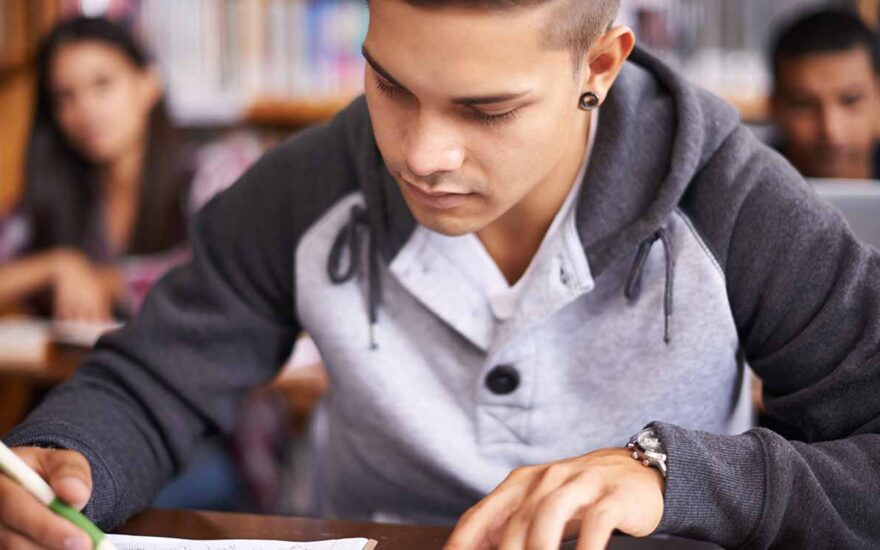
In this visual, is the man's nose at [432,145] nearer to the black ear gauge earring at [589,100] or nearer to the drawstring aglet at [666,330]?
the black ear gauge earring at [589,100]

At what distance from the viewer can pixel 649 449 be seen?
2.46 feet

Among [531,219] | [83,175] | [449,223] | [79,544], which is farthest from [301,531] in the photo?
[83,175]

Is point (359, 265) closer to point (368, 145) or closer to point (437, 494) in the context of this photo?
point (368, 145)

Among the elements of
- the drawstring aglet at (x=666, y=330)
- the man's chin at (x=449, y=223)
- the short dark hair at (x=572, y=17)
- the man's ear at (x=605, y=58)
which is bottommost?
the drawstring aglet at (x=666, y=330)

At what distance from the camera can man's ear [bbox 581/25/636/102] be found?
865 millimetres

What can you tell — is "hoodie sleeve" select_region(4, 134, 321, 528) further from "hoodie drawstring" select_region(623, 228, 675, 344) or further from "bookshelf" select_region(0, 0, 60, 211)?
"bookshelf" select_region(0, 0, 60, 211)

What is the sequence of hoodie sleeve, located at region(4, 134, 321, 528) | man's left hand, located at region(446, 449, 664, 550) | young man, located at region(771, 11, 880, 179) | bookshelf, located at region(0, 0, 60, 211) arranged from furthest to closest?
bookshelf, located at region(0, 0, 60, 211), young man, located at region(771, 11, 880, 179), hoodie sleeve, located at region(4, 134, 321, 528), man's left hand, located at region(446, 449, 664, 550)

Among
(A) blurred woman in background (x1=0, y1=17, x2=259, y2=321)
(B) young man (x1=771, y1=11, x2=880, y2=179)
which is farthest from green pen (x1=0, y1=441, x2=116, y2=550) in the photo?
(B) young man (x1=771, y1=11, x2=880, y2=179)

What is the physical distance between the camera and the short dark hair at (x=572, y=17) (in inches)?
29.2

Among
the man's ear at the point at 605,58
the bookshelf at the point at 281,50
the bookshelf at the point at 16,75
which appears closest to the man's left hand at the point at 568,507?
the man's ear at the point at 605,58

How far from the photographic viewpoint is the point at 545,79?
790 mm

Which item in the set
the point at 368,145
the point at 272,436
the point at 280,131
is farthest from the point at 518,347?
the point at 280,131

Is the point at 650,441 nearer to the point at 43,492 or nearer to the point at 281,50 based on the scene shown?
the point at 43,492

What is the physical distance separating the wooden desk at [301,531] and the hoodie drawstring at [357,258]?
0.24m
